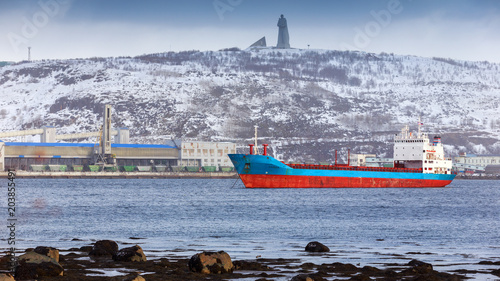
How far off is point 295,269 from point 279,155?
16475 cm

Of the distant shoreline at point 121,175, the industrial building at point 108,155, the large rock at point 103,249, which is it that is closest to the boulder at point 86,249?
the large rock at point 103,249

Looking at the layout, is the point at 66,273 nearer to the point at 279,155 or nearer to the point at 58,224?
the point at 58,224

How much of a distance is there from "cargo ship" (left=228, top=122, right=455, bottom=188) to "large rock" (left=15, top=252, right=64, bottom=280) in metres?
56.9

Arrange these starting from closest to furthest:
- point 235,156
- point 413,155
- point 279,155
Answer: point 235,156
point 413,155
point 279,155

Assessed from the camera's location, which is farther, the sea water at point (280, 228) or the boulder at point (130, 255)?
the sea water at point (280, 228)

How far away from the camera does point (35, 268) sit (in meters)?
23.5

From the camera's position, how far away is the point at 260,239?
35.4m

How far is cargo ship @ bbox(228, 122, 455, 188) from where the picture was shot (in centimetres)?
8300

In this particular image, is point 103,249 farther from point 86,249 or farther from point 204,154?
point 204,154

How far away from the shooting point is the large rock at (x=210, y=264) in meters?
24.3

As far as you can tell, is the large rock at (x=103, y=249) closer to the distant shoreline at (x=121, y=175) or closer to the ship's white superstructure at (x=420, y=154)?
the ship's white superstructure at (x=420, y=154)

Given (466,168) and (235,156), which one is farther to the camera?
(466,168)

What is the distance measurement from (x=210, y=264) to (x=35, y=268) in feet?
17.0

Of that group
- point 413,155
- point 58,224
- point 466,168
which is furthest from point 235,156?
point 466,168
